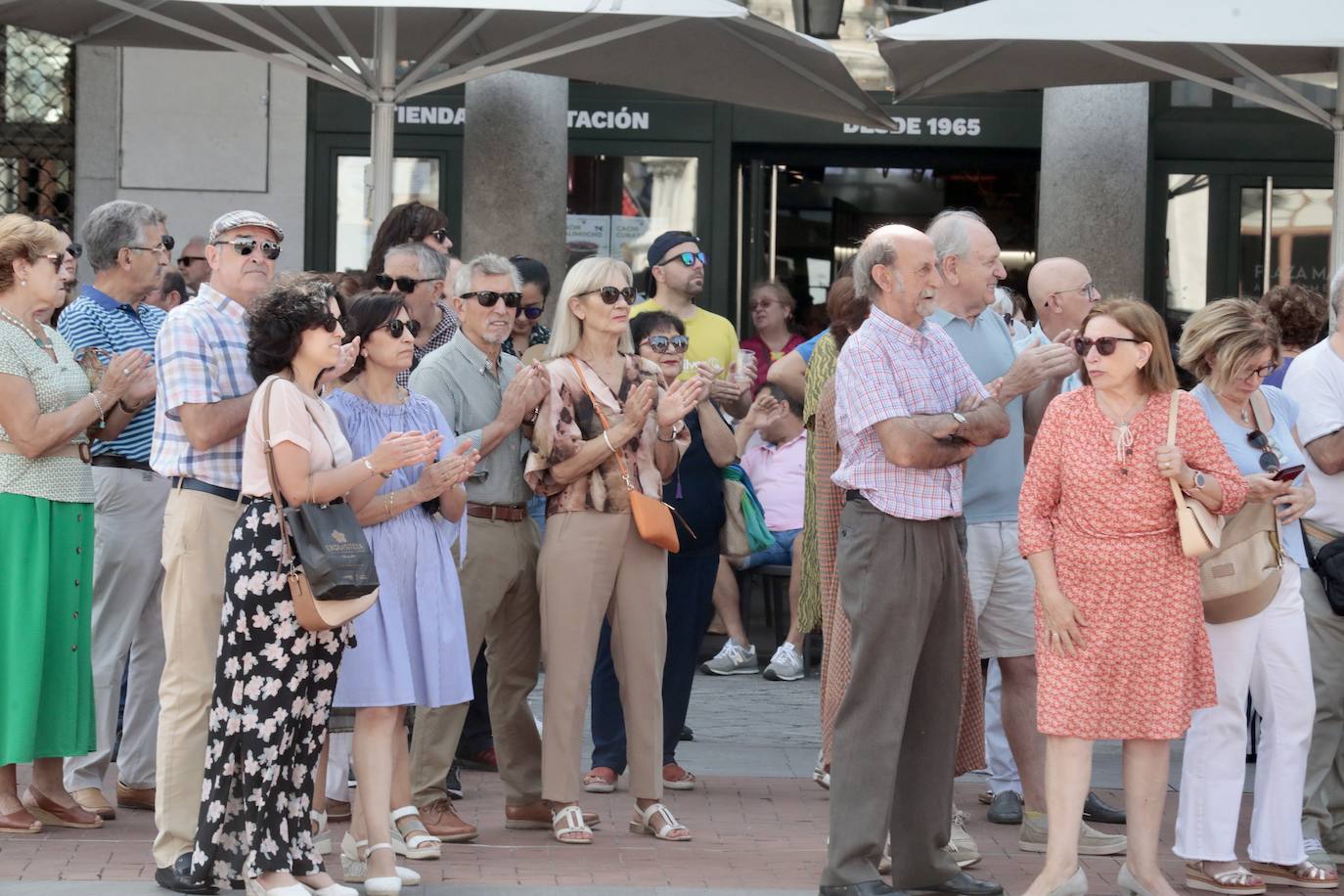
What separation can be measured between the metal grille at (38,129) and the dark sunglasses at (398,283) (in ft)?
21.9

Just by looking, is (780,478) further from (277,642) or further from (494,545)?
(277,642)

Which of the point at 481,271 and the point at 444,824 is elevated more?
the point at 481,271

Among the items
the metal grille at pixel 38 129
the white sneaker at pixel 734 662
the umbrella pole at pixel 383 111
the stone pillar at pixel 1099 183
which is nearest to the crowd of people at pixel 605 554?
the umbrella pole at pixel 383 111

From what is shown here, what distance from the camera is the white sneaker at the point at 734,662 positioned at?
33.8ft

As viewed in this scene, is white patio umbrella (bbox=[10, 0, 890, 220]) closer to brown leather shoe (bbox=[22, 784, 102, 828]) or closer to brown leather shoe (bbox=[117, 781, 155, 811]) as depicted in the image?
brown leather shoe (bbox=[117, 781, 155, 811])

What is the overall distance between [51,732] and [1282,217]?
8.87 meters

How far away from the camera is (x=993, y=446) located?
672 centimetres

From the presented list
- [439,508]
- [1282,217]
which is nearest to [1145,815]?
[439,508]

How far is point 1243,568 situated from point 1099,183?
6.09 metres

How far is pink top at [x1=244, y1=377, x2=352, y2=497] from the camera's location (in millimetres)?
5410

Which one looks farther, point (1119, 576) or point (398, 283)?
point (398, 283)

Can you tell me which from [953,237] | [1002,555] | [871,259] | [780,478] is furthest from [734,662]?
[871,259]

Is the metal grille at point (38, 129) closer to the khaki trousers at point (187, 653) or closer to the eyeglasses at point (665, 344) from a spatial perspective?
the eyeglasses at point (665, 344)

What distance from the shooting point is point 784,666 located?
33.2 ft
